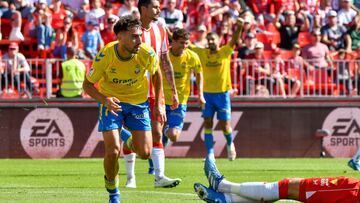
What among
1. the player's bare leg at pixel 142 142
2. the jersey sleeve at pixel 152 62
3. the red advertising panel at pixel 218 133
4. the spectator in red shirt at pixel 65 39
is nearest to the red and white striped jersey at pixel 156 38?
the jersey sleeve at pixel 152 62

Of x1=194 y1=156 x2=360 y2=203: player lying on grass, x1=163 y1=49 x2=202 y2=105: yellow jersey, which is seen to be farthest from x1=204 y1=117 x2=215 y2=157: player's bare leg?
x1=194 y1=156 x2=360 y2=203: player lying on grass

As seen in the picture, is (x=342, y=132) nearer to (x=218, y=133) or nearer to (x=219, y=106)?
(x=218, y=133)

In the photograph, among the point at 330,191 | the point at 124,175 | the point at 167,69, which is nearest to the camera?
the point at 330,191

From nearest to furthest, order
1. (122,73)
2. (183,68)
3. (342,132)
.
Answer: (122,73) < (183,68) < (342,132)

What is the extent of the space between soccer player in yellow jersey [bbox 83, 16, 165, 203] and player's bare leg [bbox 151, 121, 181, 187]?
1718 millimetres

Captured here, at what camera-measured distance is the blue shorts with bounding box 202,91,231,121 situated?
70.1ft

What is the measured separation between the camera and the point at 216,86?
21.5 meters

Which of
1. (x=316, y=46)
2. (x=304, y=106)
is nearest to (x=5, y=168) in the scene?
(x=304, y=106)

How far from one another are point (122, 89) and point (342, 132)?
41.2 feet

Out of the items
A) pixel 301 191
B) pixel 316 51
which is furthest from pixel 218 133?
pixel 301 191

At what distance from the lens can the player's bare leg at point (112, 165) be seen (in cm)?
1159

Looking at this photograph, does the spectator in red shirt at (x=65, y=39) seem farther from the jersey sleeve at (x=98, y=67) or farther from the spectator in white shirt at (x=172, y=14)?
the jersey sleeve at (x=98, y=67)

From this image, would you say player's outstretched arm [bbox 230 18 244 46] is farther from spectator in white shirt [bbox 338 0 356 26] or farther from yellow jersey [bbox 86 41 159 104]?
yellow jersey [bbox 86 41 159 104]

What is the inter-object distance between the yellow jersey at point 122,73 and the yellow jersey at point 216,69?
29.4 feet
